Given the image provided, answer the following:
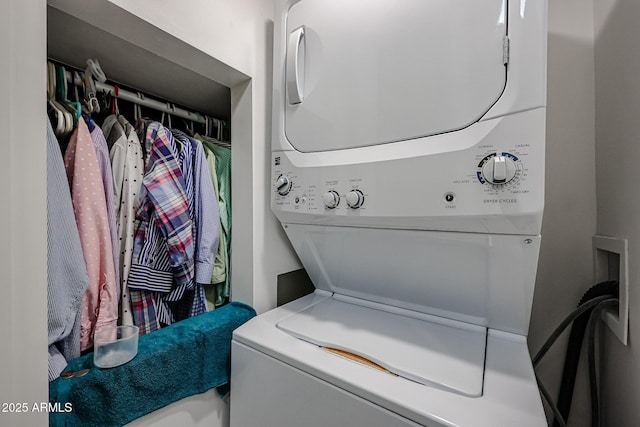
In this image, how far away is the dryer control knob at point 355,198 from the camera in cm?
82

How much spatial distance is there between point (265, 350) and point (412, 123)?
82 cm

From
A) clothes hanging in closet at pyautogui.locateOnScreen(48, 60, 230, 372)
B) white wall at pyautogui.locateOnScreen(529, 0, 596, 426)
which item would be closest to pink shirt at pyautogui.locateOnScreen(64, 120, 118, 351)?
clothes hanging in closet at pyautogui.locateOnScreen(48, 60, 230, 372)

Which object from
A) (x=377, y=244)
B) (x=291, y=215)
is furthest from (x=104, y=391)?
(x=377, y=244)

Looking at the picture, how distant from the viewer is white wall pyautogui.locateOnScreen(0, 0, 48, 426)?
0.52 meters

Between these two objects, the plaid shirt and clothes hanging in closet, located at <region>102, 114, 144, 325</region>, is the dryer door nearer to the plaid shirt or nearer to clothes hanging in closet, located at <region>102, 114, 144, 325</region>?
the plaid shirt

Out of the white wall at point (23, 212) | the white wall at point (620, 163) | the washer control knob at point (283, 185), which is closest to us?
the white wall at point (23, 212)

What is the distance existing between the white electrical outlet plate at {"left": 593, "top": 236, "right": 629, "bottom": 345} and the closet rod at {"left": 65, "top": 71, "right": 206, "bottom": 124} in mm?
1806

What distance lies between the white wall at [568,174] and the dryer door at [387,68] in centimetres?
74

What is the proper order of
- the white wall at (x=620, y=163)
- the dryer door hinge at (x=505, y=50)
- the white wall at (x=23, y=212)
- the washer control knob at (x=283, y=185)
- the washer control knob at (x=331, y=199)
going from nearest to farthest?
the white wall at (x=23, y=212), the dryer door hinge at (x=505, y=50), the white wall at (x=620, y=163), the washer control knob at (x=331, y=199), the washer control knob at (x=283, y=185)

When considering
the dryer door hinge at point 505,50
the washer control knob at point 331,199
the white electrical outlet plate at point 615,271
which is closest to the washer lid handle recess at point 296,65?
the washer control knob at point 331,199

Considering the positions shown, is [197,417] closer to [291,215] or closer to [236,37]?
[291,215]

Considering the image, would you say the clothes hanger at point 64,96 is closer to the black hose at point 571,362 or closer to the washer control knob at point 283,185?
the washer control knob at point 283,185

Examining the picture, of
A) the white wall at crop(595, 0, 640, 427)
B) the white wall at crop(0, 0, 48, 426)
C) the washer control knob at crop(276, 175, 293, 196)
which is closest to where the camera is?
the white wall at crop(0, 0, 48, 426)

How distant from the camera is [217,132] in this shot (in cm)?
153
